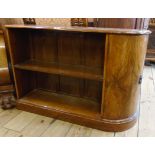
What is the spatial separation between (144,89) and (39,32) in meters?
1.28

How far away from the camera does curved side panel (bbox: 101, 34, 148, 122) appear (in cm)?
107

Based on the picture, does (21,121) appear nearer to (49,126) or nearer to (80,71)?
(49,126)

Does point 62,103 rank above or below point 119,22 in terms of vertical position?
below

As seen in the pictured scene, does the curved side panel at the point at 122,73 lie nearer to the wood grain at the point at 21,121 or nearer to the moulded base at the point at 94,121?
the moulded base at the point at 94,121

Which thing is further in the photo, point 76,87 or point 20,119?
point 76,87

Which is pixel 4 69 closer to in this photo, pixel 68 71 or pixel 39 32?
pixel 39 32

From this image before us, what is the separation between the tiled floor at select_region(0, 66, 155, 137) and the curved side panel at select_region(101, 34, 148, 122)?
0.13 m

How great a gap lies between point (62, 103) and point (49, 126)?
23 centimetres

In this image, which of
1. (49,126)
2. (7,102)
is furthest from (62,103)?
(7,102)

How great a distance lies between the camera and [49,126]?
1.34 metres

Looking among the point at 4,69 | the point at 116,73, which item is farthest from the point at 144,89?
the point at 4,69

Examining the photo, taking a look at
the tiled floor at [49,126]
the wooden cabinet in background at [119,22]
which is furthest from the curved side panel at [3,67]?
→ the wooden cabinet in background at [119,22]

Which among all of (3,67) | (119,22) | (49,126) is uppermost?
(119,22)
